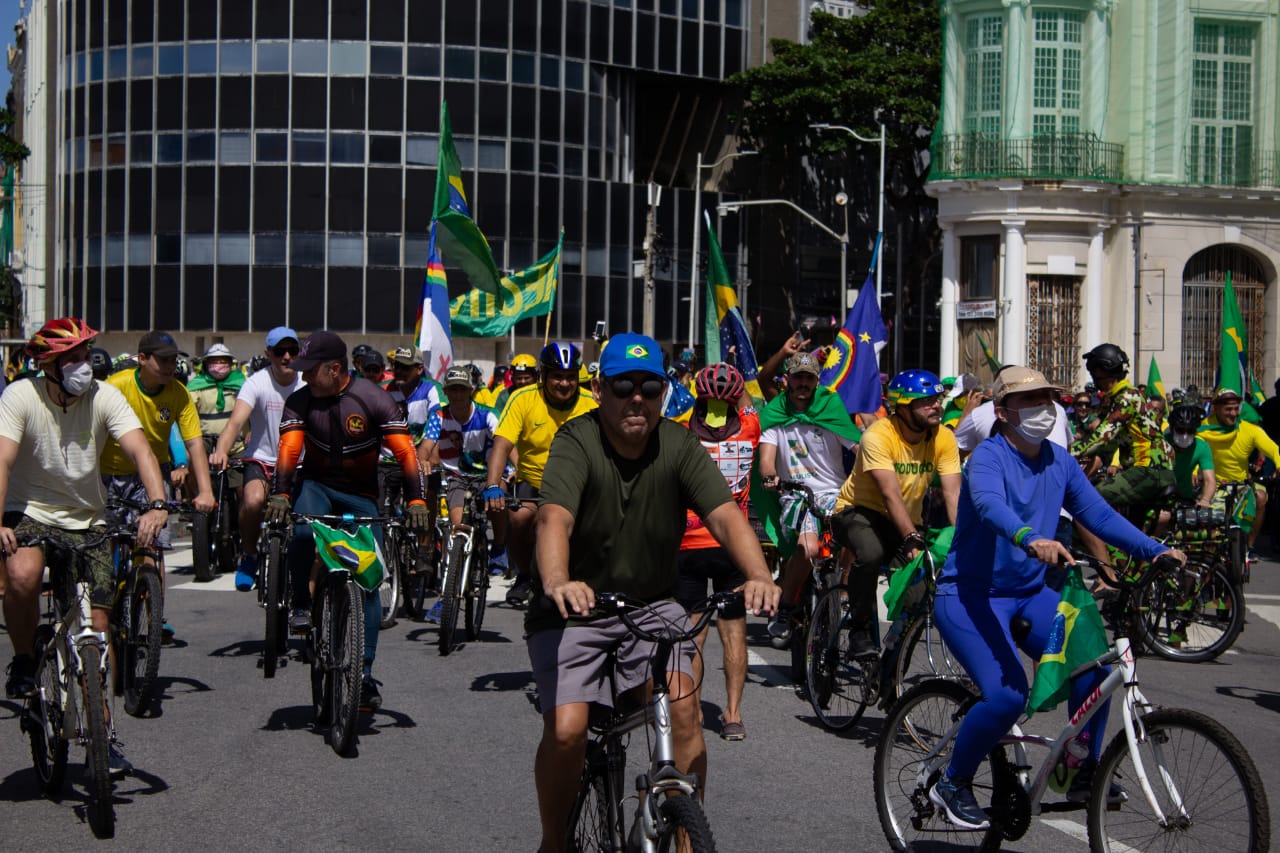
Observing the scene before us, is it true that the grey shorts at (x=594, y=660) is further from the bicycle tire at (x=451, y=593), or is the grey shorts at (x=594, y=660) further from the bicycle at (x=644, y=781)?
the bicycle tire at (x=451, y=593)

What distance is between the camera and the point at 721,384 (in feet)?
31.6

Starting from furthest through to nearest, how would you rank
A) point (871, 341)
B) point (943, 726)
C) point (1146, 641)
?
point (871, 341) → point (1146, 641) → point (943, 726)

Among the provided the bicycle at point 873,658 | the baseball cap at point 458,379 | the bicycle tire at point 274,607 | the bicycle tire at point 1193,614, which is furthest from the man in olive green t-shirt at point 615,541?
the baseball cap at point 458,379

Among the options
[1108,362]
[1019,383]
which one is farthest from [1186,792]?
[1108,362]

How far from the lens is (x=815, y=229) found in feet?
210

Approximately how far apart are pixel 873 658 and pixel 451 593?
3453 millimetres

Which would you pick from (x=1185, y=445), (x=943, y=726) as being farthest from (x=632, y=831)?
(x=1185, y=445)

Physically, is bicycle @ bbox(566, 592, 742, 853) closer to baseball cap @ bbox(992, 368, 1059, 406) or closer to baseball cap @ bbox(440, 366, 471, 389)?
baseball cap @ bbox(992, 368, 1059, 406)

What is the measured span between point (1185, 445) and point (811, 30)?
47470mm

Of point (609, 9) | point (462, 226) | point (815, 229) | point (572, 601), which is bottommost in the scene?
point (572, 601)

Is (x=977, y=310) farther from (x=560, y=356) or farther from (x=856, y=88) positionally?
(x=560, y=356)

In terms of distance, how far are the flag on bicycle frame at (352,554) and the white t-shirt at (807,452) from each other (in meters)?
2.78

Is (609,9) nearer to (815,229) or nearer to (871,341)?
(815,229)

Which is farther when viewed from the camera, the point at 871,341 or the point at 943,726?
the point at 871,341
